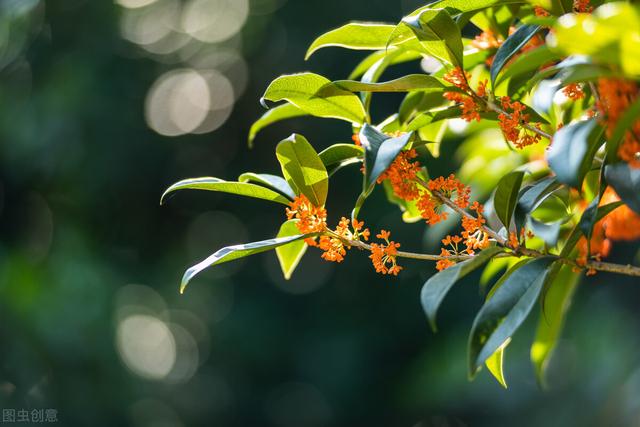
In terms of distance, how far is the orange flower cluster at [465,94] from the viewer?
2.26 feet

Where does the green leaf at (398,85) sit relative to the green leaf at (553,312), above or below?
above

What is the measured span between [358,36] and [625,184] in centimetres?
34

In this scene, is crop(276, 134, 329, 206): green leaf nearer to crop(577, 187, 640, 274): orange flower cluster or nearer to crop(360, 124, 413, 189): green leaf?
crop(360, 124, 413, 189): green leaf

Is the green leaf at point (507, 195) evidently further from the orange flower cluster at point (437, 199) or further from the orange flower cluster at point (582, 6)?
the orange flower cluster at point (582, 6)

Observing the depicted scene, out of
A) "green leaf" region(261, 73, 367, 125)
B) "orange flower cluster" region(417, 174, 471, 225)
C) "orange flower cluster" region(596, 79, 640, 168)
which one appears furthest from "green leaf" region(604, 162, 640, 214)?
"green leaf" region(261, 73, 367, 125)

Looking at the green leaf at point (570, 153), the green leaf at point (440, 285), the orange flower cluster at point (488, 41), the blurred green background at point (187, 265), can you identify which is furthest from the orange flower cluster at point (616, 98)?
the blurred green background at point (187, 265)

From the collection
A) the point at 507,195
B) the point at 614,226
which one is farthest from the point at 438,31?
the point at 614,226

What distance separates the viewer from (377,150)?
578mm

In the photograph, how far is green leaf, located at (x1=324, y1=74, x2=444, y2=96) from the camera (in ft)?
2.12

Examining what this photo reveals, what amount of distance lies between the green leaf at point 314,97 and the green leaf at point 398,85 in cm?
1

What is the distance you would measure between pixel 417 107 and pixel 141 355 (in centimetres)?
361

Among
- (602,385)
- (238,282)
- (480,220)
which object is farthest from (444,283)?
(238,282)

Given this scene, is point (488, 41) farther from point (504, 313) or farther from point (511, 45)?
point (504, 313)

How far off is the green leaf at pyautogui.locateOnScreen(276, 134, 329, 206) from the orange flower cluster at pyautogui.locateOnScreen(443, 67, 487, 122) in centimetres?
14
